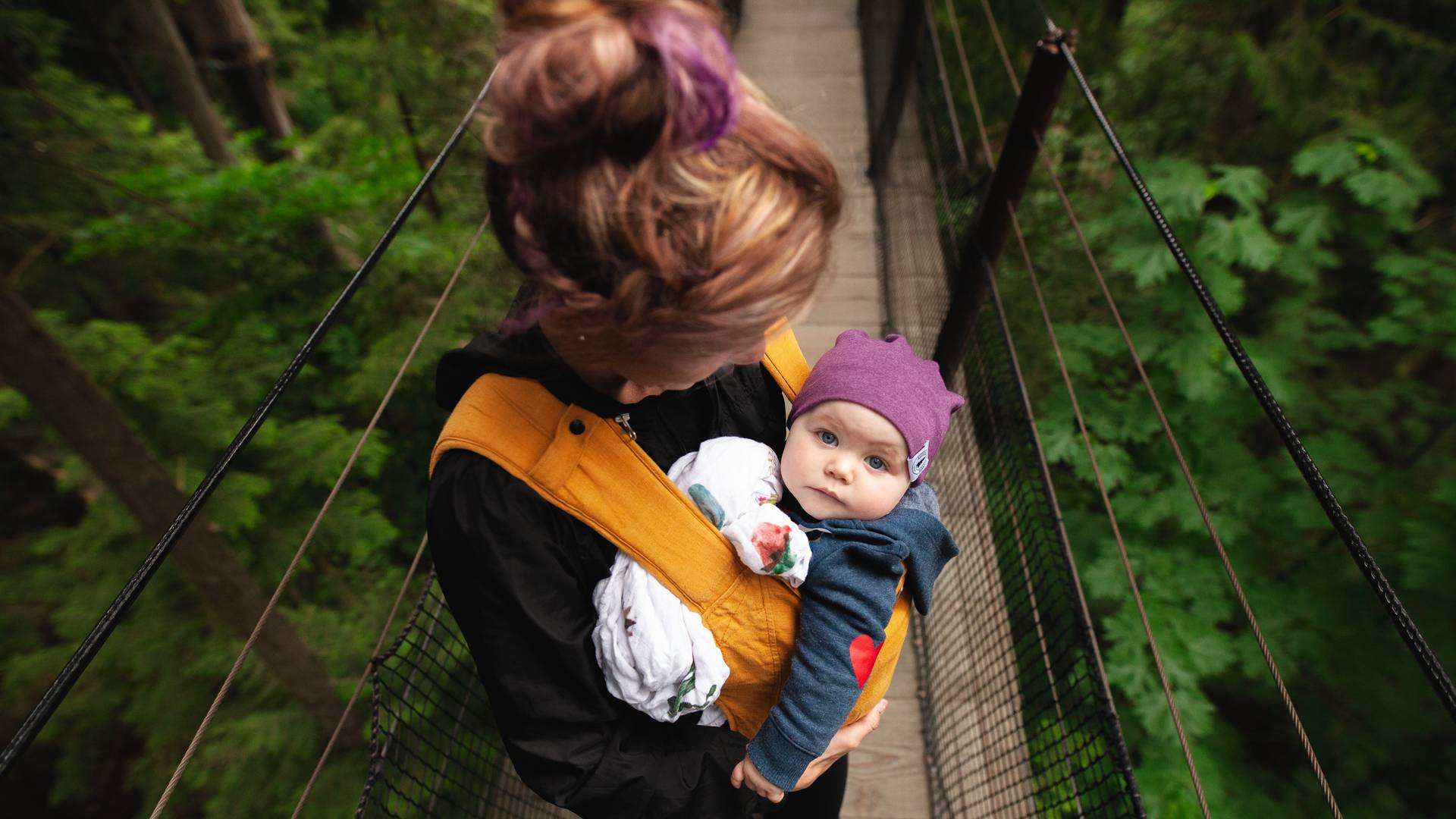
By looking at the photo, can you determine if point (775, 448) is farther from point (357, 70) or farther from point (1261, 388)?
point (357, 70)

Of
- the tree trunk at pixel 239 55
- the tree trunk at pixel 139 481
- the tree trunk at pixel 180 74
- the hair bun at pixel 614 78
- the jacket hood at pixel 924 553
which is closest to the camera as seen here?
the hair bun at pixel 614 78

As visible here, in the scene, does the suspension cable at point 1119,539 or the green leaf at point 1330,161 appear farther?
the green leaf at point 1330,161

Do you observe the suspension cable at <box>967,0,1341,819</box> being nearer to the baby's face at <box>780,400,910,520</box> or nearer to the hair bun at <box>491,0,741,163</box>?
the baby's face at <box>780,400,910,520</box>

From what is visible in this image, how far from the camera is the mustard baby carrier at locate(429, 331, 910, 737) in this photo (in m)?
0.73

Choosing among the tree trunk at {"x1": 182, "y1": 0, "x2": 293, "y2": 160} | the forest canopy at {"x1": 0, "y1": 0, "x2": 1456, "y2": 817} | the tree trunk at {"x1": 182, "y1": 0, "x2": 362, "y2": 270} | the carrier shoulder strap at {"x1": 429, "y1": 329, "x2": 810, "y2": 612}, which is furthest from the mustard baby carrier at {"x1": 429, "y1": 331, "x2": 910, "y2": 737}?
the tree trunk at {"x1": 182, "y1": 0, "x2": 293, "y2": 160}

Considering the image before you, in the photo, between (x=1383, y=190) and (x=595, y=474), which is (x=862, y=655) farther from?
(x=1383, y=190)

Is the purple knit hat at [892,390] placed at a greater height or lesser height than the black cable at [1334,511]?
lesser

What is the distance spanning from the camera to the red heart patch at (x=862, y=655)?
35.2 inches

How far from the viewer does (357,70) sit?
4.75 meters

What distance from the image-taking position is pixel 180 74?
3812 mm

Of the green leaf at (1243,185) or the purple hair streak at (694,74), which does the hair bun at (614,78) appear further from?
the green leaf at (1243,185)

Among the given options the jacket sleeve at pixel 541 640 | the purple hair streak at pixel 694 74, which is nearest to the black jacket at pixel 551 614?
the jacket sleeve at pixel 541 640

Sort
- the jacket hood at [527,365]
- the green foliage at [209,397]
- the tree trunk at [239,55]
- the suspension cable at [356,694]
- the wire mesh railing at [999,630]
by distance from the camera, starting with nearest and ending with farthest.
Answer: the jacket hood at [527,365]
the suspension cable at [356,694]
the wire mesh railing at [999,630]
the green foliage at [209,397]
the tree trunk at [239,55]

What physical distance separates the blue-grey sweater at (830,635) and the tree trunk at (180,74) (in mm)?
4377
